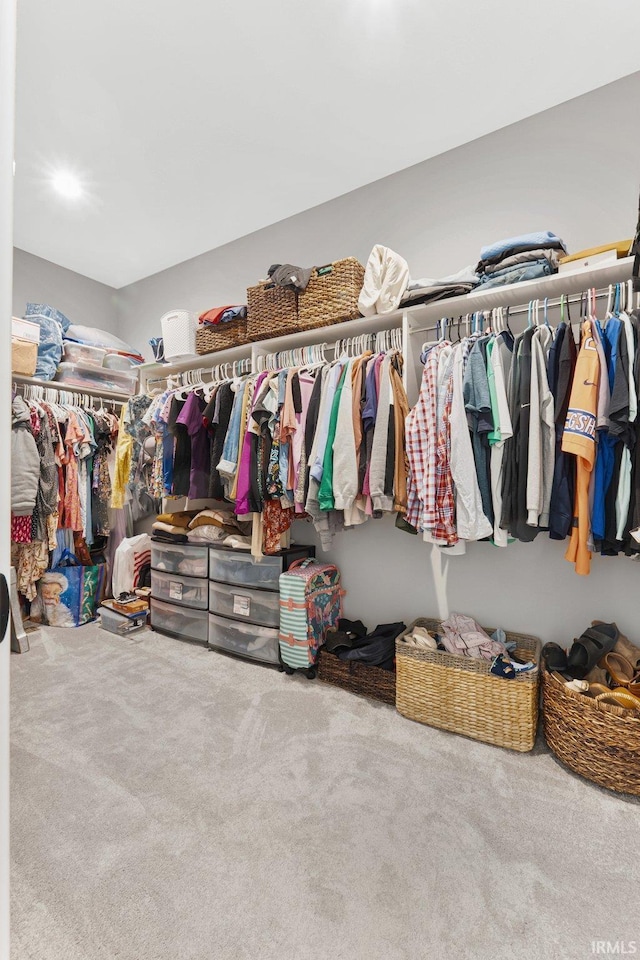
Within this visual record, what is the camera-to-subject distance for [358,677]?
7.95ft

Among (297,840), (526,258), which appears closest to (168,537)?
(297,840)

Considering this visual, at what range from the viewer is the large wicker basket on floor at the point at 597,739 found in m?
1.64

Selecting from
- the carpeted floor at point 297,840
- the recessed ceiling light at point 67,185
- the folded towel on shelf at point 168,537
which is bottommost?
the carpeted floor at point 297,840

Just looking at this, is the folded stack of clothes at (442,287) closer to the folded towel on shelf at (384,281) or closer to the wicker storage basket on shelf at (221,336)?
the folded towel on shelf at (384,281)

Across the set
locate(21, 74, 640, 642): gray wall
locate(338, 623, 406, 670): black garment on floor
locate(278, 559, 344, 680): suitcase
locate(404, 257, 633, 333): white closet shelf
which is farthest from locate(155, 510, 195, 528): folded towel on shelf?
locate(404, 257, 633, 333): white closet shelf

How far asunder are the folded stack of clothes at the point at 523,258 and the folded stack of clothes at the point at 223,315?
1511 millimetres

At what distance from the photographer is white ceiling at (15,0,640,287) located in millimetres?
1868

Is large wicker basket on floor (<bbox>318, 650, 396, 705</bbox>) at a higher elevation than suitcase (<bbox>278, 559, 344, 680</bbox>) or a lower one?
lower

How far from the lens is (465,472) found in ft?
6.44

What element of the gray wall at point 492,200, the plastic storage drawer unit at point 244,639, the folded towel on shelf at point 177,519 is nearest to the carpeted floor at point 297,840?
the plastic storage drawer unit at point 244,639

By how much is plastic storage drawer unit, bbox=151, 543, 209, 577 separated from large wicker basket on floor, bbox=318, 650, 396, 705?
3.32ft

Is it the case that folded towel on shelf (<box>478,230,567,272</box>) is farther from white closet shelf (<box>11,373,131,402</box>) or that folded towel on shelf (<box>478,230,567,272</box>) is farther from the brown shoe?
white closet shelf (<box>11,373,131,402</box>)

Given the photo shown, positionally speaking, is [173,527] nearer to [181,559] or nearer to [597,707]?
[181,559]

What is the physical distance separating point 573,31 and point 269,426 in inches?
84.8
